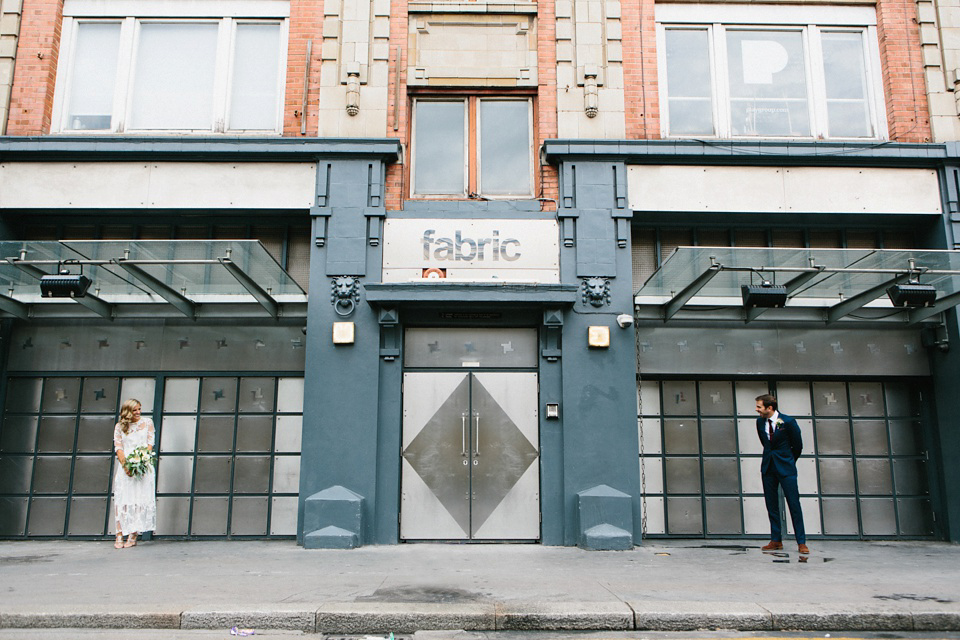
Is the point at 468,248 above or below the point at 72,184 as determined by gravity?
below

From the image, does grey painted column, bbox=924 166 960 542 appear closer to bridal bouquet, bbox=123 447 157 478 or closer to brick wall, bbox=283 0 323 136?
brick wall, bbox=283 0 323 136

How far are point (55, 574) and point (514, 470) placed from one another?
5.39 m

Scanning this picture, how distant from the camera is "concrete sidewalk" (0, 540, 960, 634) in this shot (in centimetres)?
548

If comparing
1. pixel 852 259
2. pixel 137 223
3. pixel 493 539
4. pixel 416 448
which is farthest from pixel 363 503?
pixel 852 259

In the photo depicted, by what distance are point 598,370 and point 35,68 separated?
9.47 meters

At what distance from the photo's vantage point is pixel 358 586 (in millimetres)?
6453

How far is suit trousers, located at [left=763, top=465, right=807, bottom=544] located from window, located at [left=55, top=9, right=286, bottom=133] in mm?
8477

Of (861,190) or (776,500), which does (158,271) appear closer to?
(776,500)

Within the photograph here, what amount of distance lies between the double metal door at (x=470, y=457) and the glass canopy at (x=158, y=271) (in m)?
2.35

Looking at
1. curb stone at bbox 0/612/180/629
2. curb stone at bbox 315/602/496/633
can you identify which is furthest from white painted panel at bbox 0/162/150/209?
curb stone at bbox 315/602/496/633

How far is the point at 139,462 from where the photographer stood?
913 centimetres

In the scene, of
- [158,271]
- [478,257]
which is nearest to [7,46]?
[158,271]

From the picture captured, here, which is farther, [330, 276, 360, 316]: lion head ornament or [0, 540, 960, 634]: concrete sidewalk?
[330, 276, 360, 316]: lion head ornament

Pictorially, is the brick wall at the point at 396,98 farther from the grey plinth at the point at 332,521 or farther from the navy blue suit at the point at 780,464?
A: the navy blue suit at the point at 780,464
